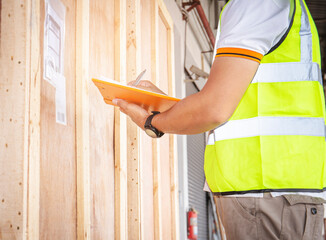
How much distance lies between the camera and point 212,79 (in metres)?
1.31

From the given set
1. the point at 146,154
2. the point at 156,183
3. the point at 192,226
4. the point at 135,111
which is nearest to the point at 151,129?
the point at 135,111

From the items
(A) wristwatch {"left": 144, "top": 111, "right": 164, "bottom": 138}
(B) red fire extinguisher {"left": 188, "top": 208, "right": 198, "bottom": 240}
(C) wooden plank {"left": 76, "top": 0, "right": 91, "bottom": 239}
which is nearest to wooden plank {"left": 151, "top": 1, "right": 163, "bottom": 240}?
(C) wooden plank {"left": 76, "top": 0, "right": 91, "bottom": 239}

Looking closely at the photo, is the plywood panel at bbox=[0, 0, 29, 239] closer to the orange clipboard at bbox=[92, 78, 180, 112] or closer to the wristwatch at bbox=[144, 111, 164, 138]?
the orange clipboard at bbox=[92, 78, 180, 112]

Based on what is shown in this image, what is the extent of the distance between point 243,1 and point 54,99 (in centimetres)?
94

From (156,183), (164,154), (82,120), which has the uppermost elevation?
(82,120)

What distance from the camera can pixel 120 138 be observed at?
2.42 m

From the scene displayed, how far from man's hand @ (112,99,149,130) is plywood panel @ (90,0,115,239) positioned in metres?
0.42

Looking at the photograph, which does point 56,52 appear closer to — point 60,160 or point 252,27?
point 60,160

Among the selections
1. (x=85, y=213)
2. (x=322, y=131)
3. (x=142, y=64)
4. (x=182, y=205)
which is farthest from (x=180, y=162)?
(x=322, y=131)

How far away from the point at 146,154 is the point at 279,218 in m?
1.64

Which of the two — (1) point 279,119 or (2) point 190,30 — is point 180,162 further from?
(1) point 279,119

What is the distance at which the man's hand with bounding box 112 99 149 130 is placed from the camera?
1.68 m

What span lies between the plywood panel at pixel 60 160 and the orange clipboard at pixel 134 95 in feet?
0.83

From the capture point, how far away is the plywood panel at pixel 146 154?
9.30 feet
